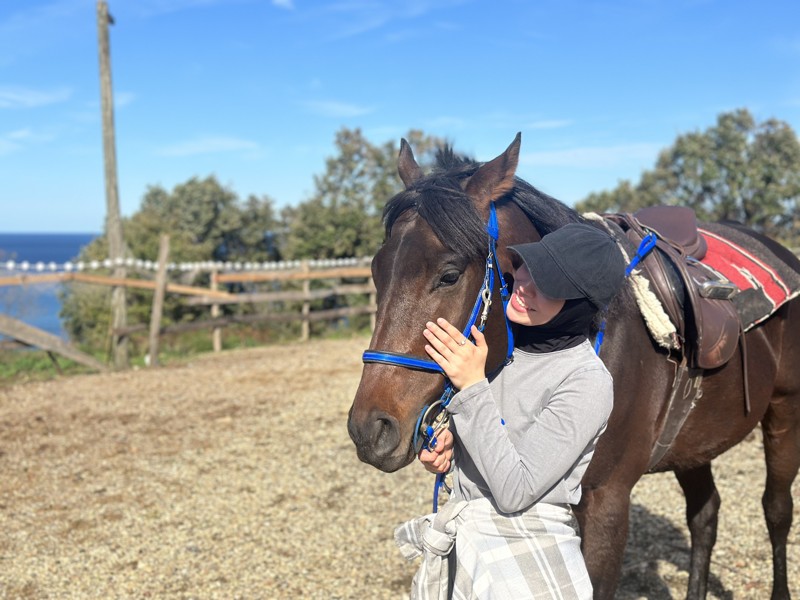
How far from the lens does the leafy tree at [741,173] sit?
17906 mm

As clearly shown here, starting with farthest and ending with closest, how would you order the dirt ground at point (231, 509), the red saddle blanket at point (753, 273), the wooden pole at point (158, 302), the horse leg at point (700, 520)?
the wooden pole at point (158, 302)
the dirt ground at point (231, 509)
the horse leg at point (700, 520)
the red saddle blanket at point (753, 273)

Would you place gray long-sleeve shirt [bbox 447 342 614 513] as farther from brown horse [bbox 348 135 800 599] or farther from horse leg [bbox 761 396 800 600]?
horse leg [bbox 761 396 800 600]

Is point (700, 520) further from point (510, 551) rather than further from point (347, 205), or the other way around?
point (347, 205)

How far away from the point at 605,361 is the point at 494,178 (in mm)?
687

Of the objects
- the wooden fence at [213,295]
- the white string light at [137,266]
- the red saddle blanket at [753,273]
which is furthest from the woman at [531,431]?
the wooden fence at [213,295]

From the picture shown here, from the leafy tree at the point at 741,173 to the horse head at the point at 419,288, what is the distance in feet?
59.2

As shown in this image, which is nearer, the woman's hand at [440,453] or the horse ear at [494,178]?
the woman's hand at [440,453]

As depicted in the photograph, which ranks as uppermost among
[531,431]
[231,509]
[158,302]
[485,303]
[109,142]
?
[109,142]

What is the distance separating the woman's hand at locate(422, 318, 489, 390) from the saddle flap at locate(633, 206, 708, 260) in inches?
54.1

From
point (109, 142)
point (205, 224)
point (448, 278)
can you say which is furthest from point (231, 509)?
point (205, 224)

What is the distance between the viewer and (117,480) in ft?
17.3

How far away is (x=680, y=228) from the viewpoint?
104 inches

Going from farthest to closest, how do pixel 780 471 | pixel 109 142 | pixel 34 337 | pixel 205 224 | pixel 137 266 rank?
pixel 205 224 → pixel 109 142 → pixel 137 266 → pixel 34 337 → pixel 780 471

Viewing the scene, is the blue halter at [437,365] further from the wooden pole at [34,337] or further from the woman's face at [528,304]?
the wooden pole at [34,337]
